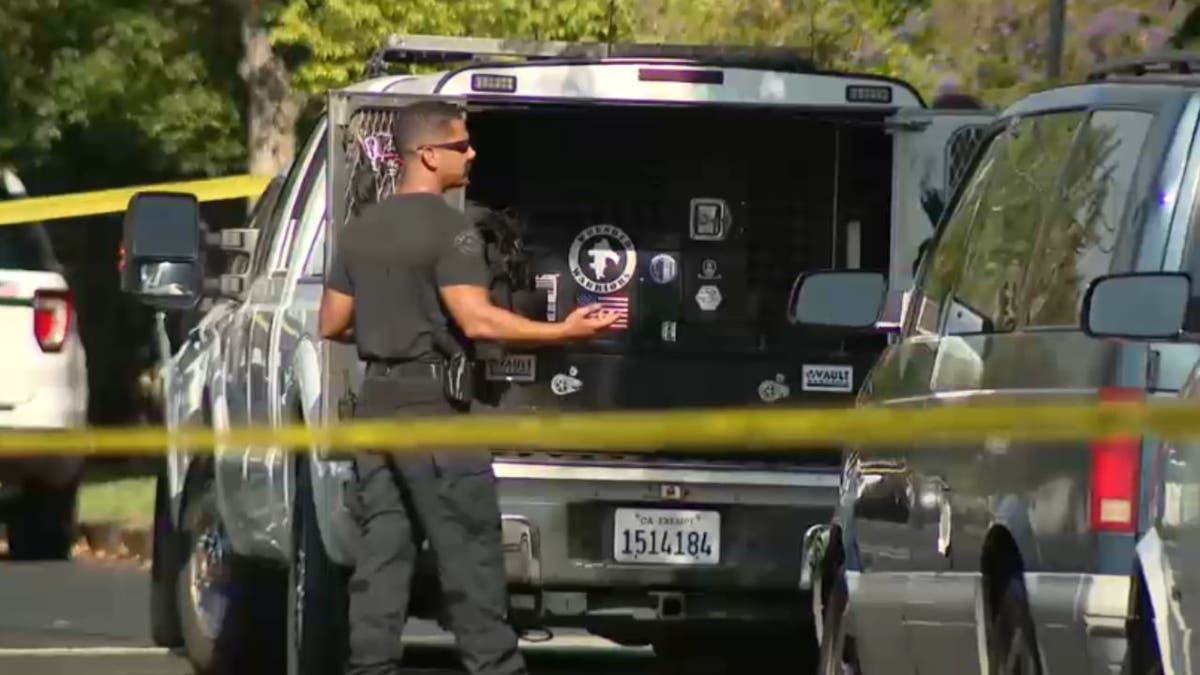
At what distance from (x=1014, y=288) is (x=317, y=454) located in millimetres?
3103

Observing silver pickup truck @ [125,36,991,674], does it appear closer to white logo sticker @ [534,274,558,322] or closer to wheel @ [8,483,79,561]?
white logo sticker @ [534,274,558,322]

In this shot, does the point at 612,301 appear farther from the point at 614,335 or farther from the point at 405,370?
the point at 405,370

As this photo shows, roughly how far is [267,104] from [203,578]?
9619 millimetres

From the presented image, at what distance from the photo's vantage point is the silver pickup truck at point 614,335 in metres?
Answer: 9.71

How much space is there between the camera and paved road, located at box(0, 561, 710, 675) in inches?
488

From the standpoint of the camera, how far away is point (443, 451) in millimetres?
8742

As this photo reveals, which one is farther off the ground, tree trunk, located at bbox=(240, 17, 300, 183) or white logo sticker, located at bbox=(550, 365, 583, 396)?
tree trunk, located at bbox=(240, 17, 300, 183)

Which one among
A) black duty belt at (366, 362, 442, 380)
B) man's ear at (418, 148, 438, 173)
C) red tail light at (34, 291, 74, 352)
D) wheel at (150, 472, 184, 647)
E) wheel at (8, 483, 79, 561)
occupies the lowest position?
wheel at (8, 483, 79, 561)

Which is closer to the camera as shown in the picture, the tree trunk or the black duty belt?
the black duty belt

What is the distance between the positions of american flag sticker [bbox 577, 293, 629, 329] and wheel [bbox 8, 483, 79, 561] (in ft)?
20.9

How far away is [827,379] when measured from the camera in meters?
10.8

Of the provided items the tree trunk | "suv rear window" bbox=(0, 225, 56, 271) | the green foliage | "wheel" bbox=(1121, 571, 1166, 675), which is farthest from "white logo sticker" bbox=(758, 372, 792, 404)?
the green foliage

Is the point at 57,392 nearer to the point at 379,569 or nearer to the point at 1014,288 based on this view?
the point at 379,569

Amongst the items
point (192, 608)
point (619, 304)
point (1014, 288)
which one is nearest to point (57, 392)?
point (192, 608)
